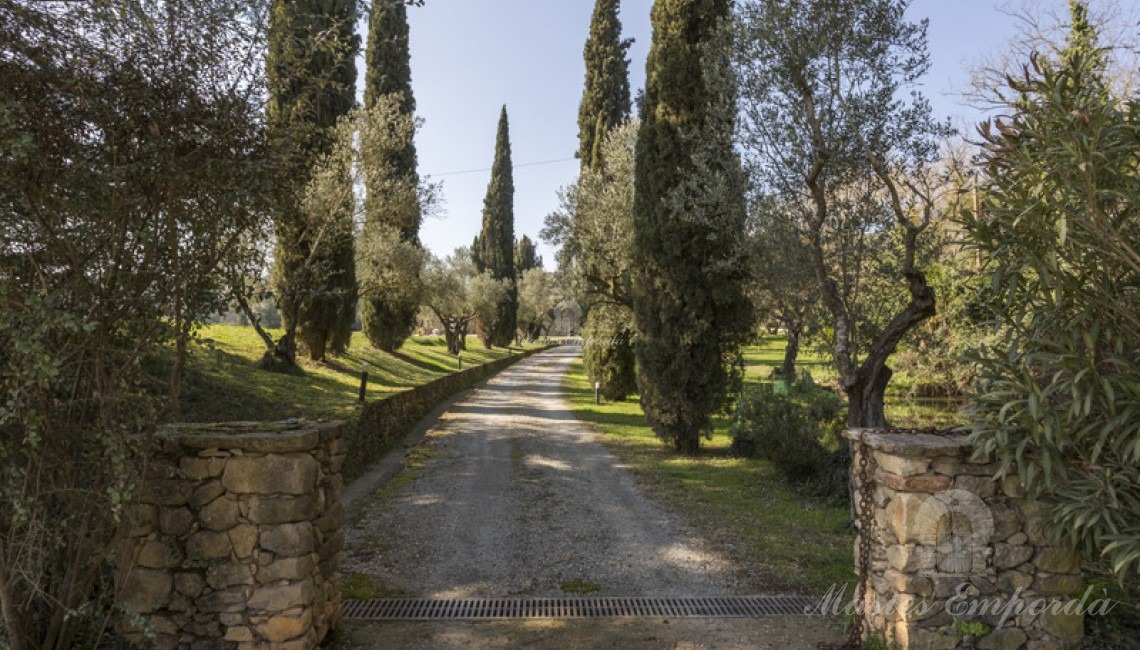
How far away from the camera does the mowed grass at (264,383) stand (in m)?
9.52

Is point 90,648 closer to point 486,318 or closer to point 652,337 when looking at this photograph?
point 652,337

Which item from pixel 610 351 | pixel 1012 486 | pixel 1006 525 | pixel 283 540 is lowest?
pixel 283 540

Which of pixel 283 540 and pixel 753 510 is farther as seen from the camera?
pixel 753 510

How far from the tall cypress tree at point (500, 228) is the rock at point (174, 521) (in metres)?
39.1

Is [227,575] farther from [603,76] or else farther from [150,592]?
[603,76]

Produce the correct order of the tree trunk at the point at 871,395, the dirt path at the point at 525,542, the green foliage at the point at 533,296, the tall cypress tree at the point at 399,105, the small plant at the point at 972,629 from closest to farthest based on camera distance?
the small plant at the point at 972,629, the dirt path at the point at 525,542, the tree trunk at the point at 871,395, the tall cypress tree at the point at 399,105, the green foliage at the point at 533,296

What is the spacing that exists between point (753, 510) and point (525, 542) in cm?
321

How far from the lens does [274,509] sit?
4.27 meters

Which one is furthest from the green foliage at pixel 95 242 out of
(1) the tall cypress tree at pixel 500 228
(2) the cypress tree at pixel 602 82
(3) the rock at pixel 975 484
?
(1) the tall cypress tree at pixel 500 228

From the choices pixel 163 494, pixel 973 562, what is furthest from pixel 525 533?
pixel 973 562

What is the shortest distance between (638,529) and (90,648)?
5.37m

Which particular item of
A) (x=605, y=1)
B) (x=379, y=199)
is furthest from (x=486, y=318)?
(x=379, y=199)

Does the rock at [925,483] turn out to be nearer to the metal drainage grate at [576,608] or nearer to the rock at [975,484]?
the rock at [975,484]

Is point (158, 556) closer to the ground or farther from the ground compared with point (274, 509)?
closer to the ground
